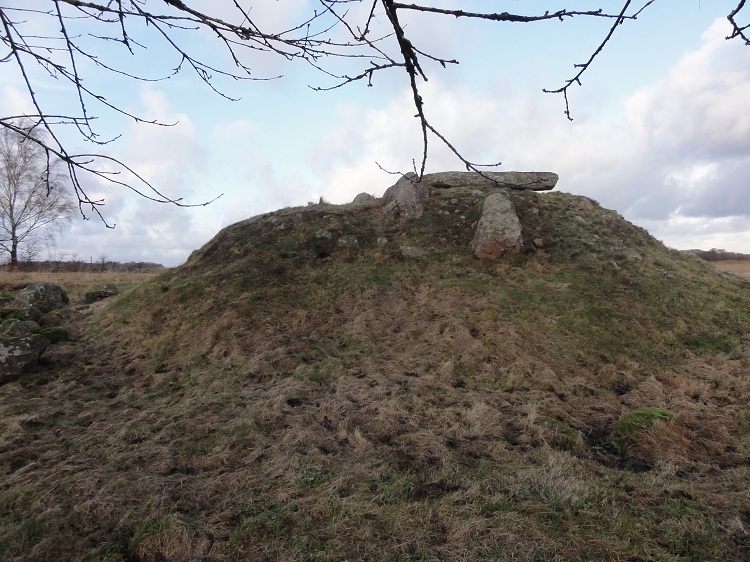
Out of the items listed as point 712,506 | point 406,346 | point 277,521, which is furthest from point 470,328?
point 277,521

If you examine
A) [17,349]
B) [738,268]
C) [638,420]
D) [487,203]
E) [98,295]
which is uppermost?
[487,203]

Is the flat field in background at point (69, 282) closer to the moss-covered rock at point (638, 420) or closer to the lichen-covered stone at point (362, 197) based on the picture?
the lichen-covered stone at point (362, 197)

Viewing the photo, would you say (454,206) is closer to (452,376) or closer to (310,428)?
(452,376)

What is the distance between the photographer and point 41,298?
12531 mm

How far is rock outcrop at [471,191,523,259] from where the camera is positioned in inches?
447

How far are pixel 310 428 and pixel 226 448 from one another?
41.2 inches

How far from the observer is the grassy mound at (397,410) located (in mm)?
3410

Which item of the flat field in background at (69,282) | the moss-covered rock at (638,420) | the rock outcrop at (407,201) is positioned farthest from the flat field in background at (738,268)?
the flat field in background at (69,282)

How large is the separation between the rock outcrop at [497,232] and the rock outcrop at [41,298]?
13097 mm

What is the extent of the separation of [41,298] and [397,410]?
12789mm

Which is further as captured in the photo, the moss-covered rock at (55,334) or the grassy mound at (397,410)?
the moss-covered rock at (55,334)

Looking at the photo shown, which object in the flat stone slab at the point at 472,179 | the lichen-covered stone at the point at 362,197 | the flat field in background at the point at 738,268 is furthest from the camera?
the flat field in background at the point at 738,268

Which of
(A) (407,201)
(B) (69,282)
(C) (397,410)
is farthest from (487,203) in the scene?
(B) (69,282)

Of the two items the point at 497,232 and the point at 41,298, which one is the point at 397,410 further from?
the point at 41,298
